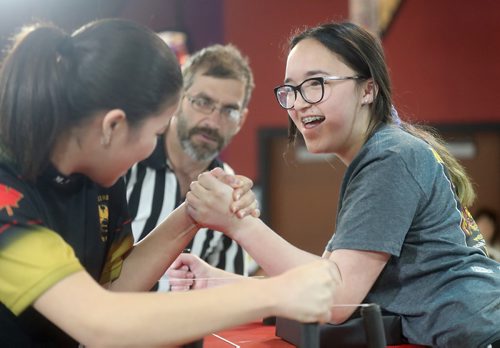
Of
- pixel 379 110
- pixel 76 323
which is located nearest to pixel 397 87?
pixel 379 110

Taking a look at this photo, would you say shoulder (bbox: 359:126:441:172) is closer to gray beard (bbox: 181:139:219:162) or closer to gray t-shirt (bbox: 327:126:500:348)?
gray t-shirt (bbox: 327:126:500:348)

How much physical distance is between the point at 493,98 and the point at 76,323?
16.7ft

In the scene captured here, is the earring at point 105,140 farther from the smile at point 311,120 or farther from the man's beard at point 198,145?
the man's beard at point 198,145

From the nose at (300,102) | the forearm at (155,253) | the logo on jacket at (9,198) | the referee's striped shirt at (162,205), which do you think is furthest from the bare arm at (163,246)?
the referee's striped shirt at (162,205)

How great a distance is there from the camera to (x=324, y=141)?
1.73 meters

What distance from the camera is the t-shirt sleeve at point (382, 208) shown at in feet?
4.82

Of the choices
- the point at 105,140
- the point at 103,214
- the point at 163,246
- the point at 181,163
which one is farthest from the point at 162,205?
the point at 105,140

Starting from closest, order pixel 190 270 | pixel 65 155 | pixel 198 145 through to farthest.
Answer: pixel 65 155, pixel 190 270, pixel 198 145

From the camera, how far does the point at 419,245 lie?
60.2 inches

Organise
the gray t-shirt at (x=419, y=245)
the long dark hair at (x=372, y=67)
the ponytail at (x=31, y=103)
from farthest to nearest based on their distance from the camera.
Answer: the long dark hair at (x=372, y=67), the gray t-shirt at (x=419, y=245), the ponytail at (x=31, y=103)

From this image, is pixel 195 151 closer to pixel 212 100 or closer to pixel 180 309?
pixel 212 100

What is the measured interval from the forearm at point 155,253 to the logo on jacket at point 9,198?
426 mm

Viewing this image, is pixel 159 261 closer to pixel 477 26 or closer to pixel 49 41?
pixel 49 41

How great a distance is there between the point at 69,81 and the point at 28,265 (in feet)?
1.05
